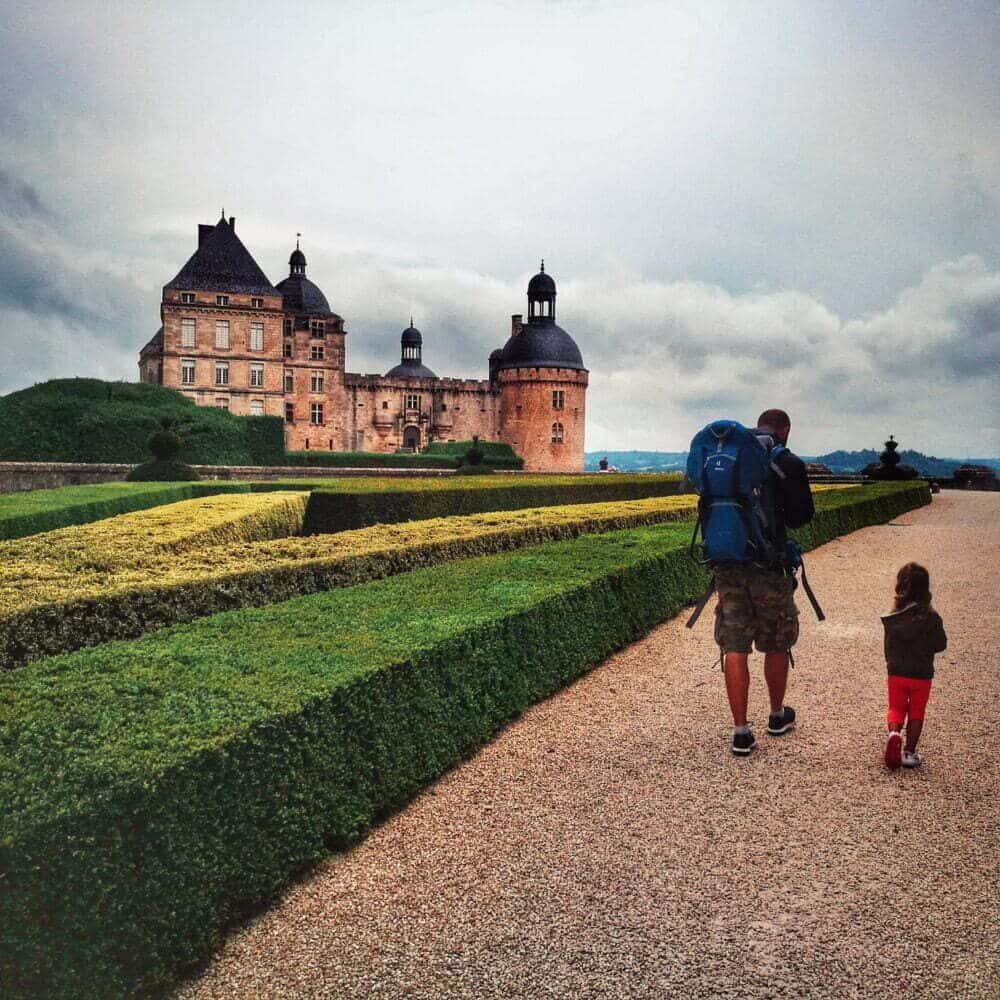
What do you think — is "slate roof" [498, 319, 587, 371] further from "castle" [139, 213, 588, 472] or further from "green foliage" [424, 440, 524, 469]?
"green foliage" [424, 440, 524, 469]

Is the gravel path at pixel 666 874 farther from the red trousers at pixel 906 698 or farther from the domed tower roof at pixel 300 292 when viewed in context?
the domed tower roof at pixel 300 292

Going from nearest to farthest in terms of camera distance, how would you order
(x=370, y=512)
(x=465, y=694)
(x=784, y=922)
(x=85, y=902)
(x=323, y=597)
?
(x=85, y=902) → (x=784, y=922) → (x=465, y=694) → (x=323, y=597) → (x=370, y=512)

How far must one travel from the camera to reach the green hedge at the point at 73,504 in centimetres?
1064

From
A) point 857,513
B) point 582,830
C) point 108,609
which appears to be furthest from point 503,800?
point 857,513

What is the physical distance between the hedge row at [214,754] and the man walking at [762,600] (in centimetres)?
131

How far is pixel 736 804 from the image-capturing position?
14.5 ft

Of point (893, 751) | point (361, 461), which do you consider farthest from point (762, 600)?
point (361, 461)

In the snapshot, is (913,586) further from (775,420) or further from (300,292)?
(300,292)

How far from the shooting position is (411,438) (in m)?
62.7

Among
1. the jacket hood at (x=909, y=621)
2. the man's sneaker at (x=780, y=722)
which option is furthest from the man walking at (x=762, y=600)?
the jacket hood at (x=909, y=621)

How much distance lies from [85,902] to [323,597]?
3437mm

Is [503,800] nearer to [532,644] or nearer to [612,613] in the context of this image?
[532,644]

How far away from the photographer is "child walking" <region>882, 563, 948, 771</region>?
16.0 feet

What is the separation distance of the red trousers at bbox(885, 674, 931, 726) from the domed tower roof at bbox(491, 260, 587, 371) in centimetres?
5375
